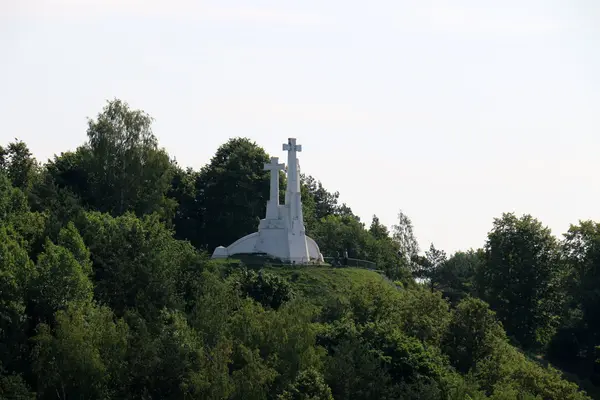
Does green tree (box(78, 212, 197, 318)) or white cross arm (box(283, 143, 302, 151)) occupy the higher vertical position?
white cross arm (box(283, 143, 302, 151))

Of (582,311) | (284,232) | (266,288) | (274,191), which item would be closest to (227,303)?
(266,288)

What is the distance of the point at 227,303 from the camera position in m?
65.1

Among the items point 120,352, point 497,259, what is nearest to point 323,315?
point 120,352

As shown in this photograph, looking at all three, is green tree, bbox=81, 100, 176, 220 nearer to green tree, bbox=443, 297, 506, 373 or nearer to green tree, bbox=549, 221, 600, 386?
green tree, bbox=443, 297, 506, 373

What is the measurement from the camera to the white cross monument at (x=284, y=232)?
85688 millimetres

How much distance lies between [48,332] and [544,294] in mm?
45957

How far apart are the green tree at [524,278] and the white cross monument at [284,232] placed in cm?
1391

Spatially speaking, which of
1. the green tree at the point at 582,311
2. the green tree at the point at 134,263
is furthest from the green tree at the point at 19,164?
the green tree at the point at 582,311

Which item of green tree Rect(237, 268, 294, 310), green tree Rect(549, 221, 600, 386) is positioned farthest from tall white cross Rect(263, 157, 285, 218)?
green tree Rect(549, 221, 600, 386)

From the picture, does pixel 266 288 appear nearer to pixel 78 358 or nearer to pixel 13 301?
pixel 13 301

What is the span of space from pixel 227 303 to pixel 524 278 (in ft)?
111

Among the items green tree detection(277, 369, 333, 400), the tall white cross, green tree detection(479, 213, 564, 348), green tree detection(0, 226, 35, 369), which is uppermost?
the tall white cross

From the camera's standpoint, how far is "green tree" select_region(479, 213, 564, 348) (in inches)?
3575

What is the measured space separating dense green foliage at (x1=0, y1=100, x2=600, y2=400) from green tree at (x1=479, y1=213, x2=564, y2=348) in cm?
12
